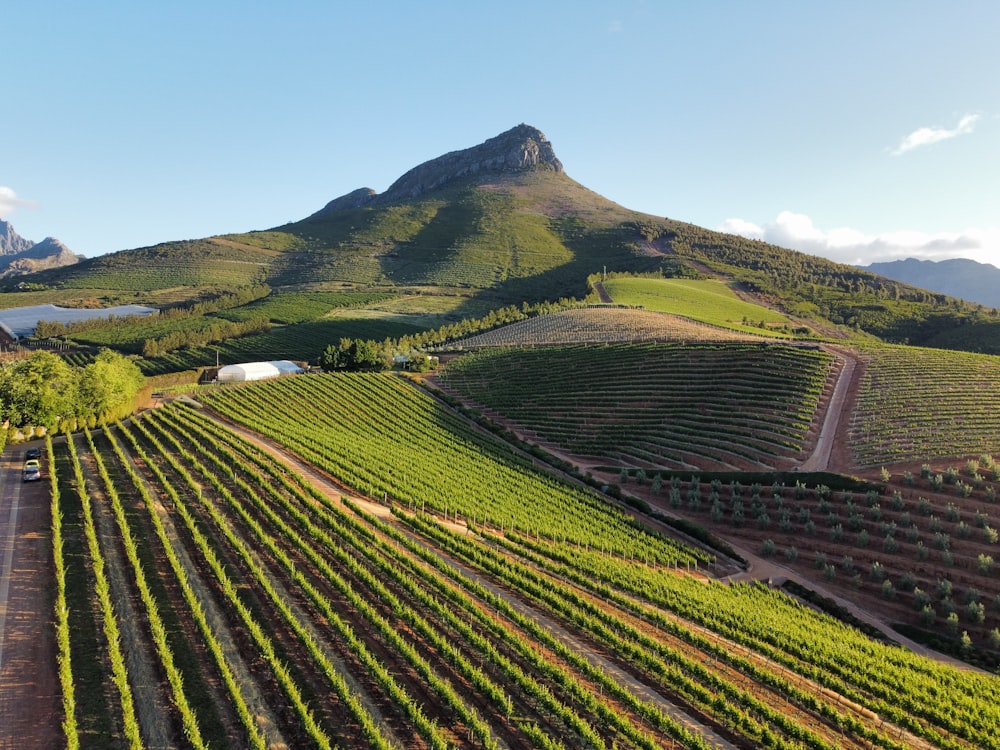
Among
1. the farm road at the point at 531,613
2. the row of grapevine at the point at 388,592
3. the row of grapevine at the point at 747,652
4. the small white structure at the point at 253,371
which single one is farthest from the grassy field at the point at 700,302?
the row of grapevine at the point at 388,592

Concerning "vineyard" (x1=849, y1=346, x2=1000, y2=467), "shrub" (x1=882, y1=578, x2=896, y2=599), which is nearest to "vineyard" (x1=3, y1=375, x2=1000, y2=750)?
"shrub" (x1=882, y1=578, x2=896, y2=599)

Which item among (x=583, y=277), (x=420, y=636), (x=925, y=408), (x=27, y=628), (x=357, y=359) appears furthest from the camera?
(x=583, y=277)

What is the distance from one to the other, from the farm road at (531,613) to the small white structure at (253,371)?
125ft

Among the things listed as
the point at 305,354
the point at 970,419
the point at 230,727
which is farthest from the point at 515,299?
the point at 230,727

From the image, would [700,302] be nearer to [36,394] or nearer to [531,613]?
[531,613]

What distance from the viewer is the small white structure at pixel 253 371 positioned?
75938 mm

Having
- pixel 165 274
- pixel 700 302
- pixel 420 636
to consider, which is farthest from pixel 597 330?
pixel 165 274

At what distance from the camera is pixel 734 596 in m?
27.4

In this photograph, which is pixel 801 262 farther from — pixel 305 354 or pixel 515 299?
pixel 305 354

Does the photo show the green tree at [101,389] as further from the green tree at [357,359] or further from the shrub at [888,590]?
the shrub at [888,590]

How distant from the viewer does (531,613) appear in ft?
73.7

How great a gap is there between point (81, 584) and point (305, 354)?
8788 cm

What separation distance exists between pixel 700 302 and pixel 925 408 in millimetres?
74737

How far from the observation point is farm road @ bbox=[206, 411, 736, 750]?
1675 cm
